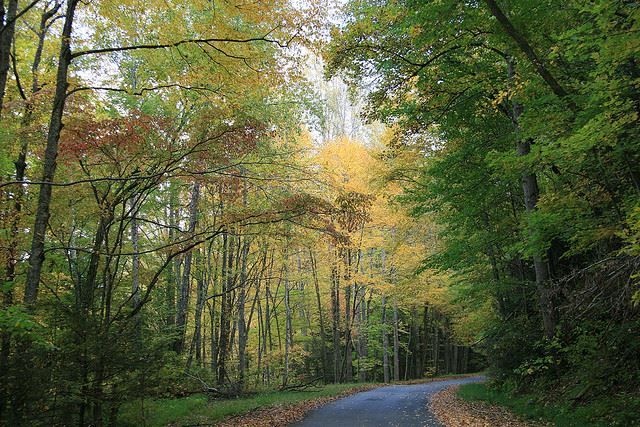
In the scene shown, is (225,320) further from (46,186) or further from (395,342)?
(395,342)

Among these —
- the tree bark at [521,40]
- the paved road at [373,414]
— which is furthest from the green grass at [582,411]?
the tree bark at [521,40]

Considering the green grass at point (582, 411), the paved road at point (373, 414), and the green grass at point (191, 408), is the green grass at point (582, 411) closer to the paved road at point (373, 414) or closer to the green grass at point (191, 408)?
the paved road at point (373, 414)

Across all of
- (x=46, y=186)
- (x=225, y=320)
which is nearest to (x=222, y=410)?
(x=225, y=320)

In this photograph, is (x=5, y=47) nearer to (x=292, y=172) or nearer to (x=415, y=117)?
(x=292, y=172)

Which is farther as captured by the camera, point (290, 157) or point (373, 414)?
point (290, 157)

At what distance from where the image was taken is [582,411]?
709 cm

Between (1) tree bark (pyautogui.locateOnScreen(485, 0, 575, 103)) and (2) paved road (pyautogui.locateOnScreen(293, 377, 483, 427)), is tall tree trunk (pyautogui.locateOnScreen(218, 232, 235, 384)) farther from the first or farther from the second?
(1) tree bark (pyautogui.locateOnScreen(485, 0, 575, 103))

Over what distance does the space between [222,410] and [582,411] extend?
7.90 m

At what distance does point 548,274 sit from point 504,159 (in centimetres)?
540

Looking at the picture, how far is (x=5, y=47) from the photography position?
5.95 meters

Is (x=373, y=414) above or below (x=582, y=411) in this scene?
below

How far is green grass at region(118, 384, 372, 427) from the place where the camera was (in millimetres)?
7613

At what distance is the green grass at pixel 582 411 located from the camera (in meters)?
6.10

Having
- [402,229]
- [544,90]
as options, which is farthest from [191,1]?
[402,229]
